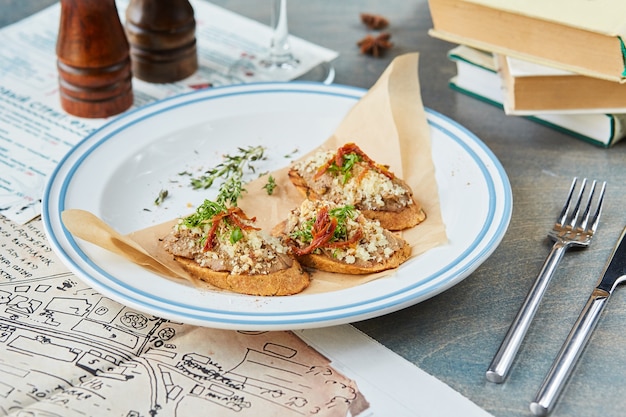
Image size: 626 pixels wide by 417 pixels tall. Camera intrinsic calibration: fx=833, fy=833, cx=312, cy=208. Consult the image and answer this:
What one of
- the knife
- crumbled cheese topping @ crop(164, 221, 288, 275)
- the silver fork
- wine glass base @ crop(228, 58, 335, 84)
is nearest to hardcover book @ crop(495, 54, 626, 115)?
the silver fork

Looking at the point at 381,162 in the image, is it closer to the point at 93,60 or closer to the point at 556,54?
the point at 556,54

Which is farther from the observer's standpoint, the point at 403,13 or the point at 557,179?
the point at 403,13

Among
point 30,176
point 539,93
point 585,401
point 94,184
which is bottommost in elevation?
point 30,176

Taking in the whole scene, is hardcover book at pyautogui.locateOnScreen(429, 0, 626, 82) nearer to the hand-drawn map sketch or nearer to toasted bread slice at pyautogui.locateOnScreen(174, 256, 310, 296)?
toasted bread slice at pyautogui.locateOnScreen(174, 256, 310, 296)

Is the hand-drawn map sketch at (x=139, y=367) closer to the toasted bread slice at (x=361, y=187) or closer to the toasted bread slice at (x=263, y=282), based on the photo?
the toasted bread slice at (x=263, y=282)

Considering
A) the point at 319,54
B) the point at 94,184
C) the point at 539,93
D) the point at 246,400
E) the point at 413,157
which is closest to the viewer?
the point at 246,400

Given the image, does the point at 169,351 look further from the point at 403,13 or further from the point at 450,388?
the point at 403,13

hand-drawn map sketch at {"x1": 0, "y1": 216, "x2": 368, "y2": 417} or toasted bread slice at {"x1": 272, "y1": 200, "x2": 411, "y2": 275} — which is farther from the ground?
toasted bread slice at {"x1": 272, "y1": 200, "x2": 411, "y2": 275}

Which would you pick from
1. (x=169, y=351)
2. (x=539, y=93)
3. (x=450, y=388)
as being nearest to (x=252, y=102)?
(x=539, y=93)
